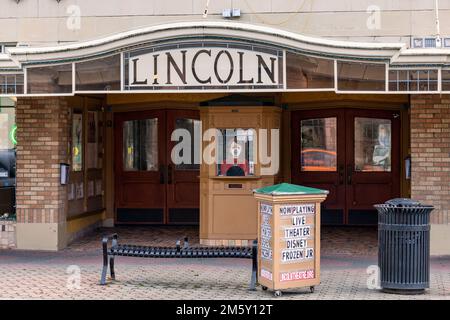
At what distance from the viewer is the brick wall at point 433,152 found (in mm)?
13523

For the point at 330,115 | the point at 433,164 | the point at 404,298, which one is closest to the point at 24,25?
the point at 330,115

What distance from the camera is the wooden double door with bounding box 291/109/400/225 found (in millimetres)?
16922

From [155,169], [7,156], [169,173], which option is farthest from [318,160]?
[7,156]

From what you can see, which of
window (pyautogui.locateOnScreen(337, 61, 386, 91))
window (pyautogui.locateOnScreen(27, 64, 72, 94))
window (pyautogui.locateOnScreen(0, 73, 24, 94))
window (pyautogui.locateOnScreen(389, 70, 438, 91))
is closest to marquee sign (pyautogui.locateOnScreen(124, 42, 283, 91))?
window (pyautogui.locateOnScreen(337, 61, 386, 91))

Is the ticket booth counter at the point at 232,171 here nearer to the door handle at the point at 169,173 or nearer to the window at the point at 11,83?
the door handle at the point at 169,173

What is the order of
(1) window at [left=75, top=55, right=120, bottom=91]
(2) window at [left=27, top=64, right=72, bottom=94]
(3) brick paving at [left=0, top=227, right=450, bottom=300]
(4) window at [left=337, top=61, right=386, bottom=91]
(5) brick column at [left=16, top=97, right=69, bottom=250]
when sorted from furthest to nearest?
1. (5) brick column at [left=16, top=97, right=69, bottom=250]
2. (2) window at [left=27, top=64, right=72, bottom=94]
3. (1) window at [left=75, top=55, right=120, bottom=91]
4. (4) window at [left=337, top=61, right=386, bottom=91]
5. (3) brick paving at [left=0, top=227, right=450, bottom=300]

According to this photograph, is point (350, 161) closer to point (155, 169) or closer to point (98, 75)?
point (155, 169)

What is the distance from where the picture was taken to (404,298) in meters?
10.0

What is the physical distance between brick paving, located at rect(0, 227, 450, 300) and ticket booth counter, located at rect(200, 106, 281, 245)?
0.84 metres

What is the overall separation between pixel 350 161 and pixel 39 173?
6.31 metres

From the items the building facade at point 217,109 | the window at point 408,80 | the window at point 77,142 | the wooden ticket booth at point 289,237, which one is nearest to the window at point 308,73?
the building facade at point 217,109

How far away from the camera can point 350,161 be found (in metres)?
17.0

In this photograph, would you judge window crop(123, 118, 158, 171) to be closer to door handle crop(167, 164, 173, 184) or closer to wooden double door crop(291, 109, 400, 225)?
door handle crop(167, 164, 173, 184)

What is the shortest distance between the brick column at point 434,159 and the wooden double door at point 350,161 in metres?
3.23
